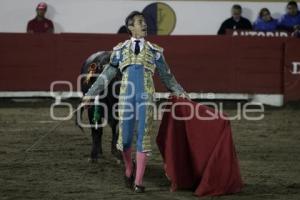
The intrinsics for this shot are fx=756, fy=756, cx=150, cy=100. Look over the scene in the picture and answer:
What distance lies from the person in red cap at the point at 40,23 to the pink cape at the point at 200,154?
836 centimetres

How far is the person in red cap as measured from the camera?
571 inches

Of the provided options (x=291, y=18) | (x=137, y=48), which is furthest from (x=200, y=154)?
(x=291, y=18)

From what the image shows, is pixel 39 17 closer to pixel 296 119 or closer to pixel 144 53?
pixel 296 119

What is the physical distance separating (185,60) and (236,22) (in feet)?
5.77

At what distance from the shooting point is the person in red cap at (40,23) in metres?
14.5

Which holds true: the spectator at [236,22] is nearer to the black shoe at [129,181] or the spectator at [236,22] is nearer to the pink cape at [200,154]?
the pink cape at [200,154]

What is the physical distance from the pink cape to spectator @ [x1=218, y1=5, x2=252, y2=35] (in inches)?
330

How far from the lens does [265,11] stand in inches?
572

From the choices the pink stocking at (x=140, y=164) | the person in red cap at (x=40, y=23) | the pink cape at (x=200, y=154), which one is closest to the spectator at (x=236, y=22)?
the person in red cap at (x=40, y=23)

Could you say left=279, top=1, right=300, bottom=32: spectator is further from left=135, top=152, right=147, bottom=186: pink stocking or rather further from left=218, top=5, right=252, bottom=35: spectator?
left=135, top=152, right=147, bottom=186: pink stocking

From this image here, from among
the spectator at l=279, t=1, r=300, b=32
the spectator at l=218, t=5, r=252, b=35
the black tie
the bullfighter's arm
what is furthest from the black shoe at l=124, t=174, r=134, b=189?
the spectator at l=279, t=1, r=300, b=32

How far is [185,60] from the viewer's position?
44.7 ft

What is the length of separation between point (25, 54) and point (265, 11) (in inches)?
183

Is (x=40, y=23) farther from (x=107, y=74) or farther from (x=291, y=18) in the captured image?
(x=107, y=74)
